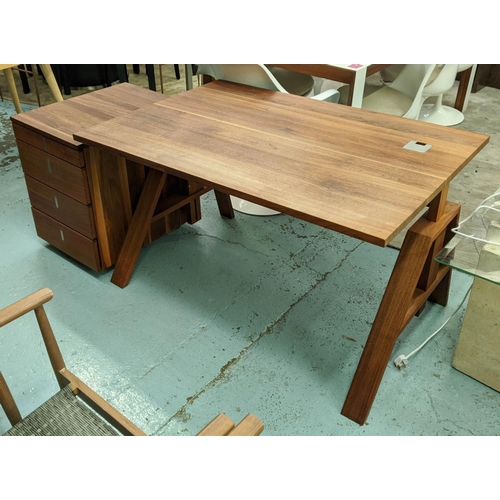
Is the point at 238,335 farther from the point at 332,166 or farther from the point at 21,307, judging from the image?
the point at 21,307

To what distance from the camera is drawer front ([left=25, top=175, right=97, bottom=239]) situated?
7.26ft

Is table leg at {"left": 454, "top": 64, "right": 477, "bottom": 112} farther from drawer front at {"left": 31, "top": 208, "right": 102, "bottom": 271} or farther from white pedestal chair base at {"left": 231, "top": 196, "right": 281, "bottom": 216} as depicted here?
drawer front at {"left": 31, "top": 208, "right": 102, "bottom": 271}

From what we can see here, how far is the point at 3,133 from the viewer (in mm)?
3717

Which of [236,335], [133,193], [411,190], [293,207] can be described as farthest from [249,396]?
[133,193]

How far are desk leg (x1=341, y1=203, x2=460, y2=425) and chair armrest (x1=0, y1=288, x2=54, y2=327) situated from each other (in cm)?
99

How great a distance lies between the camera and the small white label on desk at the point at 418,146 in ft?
5.73

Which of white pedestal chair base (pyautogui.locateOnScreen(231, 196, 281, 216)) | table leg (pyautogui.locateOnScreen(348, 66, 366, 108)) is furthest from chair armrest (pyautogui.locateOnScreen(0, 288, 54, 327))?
table leg (pyautogui.locateOnScreen(348, 66, 366, 108))

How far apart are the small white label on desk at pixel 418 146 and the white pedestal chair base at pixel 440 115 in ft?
7.43

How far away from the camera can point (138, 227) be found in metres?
2.22

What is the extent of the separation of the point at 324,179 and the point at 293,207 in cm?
20

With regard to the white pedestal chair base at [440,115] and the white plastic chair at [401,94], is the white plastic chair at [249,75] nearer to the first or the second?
the white plastic chair at [401,94]

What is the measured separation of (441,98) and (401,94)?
108 centimetres

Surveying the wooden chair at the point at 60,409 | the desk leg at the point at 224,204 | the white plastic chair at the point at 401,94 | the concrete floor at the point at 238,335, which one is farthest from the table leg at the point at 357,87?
the wooden chair at the point at 60,409

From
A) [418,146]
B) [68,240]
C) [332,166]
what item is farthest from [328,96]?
[68,240]
